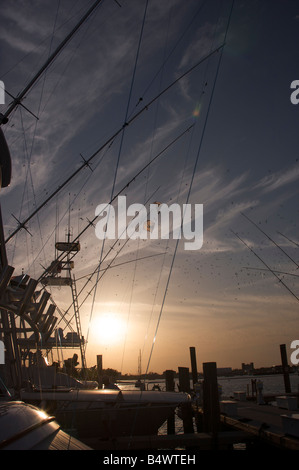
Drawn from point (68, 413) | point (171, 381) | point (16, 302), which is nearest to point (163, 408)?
point (68, 413)

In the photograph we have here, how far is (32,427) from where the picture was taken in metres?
6.53

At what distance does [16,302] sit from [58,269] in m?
24.0

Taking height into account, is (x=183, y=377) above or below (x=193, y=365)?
below

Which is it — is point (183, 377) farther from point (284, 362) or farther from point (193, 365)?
point (284, 362)

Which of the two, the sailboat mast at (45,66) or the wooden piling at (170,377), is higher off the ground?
the sailboat mast at (45,66)

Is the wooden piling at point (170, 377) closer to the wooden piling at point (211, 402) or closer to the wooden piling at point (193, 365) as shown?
the wooden piling at point (193, 365)

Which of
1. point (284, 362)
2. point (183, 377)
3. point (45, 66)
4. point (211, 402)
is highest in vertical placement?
point (45, 66)

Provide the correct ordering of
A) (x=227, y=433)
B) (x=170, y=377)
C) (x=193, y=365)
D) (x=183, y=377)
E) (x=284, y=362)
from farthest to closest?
(x=193, y=365)
(x=284, y=362)
(x=170, y=377)
(x=183, y=377)
(x=227, y=433)

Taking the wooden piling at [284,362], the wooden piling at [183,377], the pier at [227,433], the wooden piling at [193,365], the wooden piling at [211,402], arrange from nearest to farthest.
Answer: the pier at [227,433]
the wooden piling at [211,402]
the wooden piling at [183,377]
the wooden piling at [284,362]
the wooden piling at [193,365]

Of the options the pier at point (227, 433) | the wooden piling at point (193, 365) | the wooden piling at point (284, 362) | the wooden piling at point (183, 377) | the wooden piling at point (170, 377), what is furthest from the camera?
the wooden piling at point (193, 365)

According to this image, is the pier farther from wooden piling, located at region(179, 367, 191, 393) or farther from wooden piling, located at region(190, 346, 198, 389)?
wooden piling, located at region(190, 346, 198, 389)

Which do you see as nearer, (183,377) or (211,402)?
(211,402)

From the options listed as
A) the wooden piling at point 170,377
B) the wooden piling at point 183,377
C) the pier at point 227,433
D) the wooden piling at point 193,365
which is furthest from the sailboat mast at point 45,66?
the wooden piling at point 193,365

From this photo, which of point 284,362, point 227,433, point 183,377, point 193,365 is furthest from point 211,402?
point 193,365
